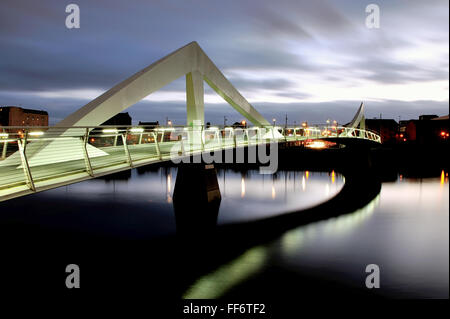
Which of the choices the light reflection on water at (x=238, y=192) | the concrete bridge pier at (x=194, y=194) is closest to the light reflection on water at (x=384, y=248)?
the light reflection on water at (x=238, y=192)

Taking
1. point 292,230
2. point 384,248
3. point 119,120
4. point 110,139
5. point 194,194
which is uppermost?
point 119,120

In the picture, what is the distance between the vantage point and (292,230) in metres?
19.4

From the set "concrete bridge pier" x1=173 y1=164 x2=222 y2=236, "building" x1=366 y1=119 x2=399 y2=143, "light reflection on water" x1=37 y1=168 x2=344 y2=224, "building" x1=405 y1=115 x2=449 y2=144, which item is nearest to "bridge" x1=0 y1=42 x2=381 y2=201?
"concrete bridge pier" x1=173 y1=164 x2=222 y2=236

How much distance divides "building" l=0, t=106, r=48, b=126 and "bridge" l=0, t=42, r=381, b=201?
277 feet

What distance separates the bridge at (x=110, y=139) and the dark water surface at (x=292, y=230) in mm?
4322

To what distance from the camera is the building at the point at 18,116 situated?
313ft

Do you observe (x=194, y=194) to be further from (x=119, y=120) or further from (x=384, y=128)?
(x=384, y=128)

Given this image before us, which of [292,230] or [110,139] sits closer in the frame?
[110,139]

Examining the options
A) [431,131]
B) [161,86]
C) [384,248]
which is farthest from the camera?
[431,131]

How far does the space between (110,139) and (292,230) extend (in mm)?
9599

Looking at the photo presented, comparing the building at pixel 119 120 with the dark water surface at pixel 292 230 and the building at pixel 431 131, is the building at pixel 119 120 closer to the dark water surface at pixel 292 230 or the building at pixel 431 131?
the dark water surface at pixel 292 230

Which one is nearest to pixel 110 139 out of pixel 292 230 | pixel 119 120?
pixel 292 230
